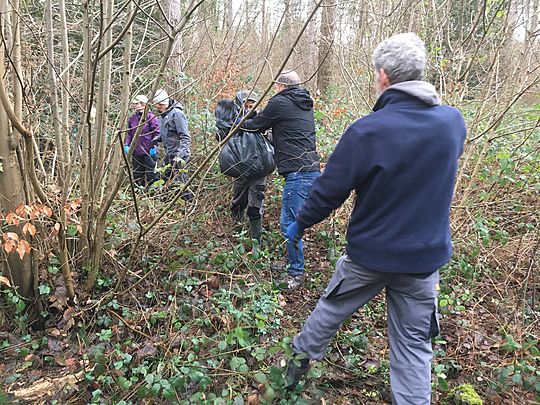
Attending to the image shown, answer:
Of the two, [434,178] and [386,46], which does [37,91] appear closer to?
[386,46]

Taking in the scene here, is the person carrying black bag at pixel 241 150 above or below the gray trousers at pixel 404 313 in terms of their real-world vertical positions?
above

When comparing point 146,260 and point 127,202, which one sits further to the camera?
point 127,202

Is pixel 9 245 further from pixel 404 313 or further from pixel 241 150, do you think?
pixel 404 313

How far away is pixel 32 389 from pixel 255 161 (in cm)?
264

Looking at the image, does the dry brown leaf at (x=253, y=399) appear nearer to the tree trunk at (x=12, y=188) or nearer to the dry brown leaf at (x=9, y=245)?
the dry brown leaf at (x=9, y=245)

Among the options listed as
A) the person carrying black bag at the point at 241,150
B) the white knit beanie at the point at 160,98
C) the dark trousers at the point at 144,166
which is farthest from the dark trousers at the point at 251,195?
the dark trousers at the point at 144,166

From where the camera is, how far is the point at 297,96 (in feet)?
12.6

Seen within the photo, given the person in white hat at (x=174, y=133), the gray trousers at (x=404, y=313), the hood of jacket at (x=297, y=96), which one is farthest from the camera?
the person in white hat at (x=174, y=133)

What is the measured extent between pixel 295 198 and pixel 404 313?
1.88m

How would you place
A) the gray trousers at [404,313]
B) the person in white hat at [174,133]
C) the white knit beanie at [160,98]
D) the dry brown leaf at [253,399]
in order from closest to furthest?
the gray trousers at [404,313], the dry brown leaf at [253,399], the white knit beanie at [160,98], the person in white hat at [174,133]

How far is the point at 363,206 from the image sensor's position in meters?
2.16

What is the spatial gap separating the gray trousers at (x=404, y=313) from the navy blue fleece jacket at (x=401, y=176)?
13 centimetres

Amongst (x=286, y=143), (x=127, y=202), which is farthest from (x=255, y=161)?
(x=127, y=202)

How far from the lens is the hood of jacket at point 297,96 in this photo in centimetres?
384
